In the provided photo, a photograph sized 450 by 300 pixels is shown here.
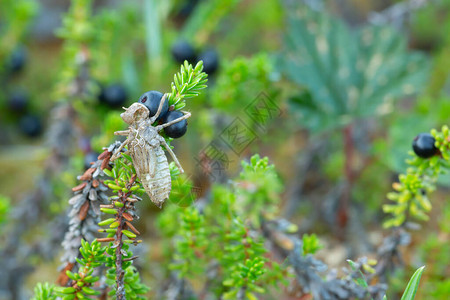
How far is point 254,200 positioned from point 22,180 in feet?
5.18

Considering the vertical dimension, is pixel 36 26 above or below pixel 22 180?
above

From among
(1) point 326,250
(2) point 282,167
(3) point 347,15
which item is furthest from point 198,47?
(3) point 347,15

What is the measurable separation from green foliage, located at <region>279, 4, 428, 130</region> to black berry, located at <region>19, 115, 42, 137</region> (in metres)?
1.55

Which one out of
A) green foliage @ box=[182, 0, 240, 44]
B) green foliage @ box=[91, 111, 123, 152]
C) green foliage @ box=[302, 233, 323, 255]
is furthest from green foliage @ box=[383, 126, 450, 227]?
green foliage @ box=[182, 0, 240, 44]

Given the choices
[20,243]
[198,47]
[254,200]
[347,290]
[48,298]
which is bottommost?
[347,290]

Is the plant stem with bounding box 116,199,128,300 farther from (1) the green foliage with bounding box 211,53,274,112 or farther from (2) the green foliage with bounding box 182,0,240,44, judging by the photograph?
(2) the green foliage with bounding box 182,0,240,44

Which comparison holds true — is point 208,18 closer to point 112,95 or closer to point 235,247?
point 112,95

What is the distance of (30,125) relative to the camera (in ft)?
8.40

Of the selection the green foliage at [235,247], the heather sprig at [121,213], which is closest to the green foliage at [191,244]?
the green foliage at [235,247]

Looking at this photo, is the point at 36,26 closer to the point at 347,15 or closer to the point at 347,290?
the point at 347,15

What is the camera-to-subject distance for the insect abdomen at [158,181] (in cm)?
80

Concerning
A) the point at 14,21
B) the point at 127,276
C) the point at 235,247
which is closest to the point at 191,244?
the point at 235,247

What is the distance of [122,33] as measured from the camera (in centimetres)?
244

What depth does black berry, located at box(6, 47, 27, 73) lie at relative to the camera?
2387 millimetres
